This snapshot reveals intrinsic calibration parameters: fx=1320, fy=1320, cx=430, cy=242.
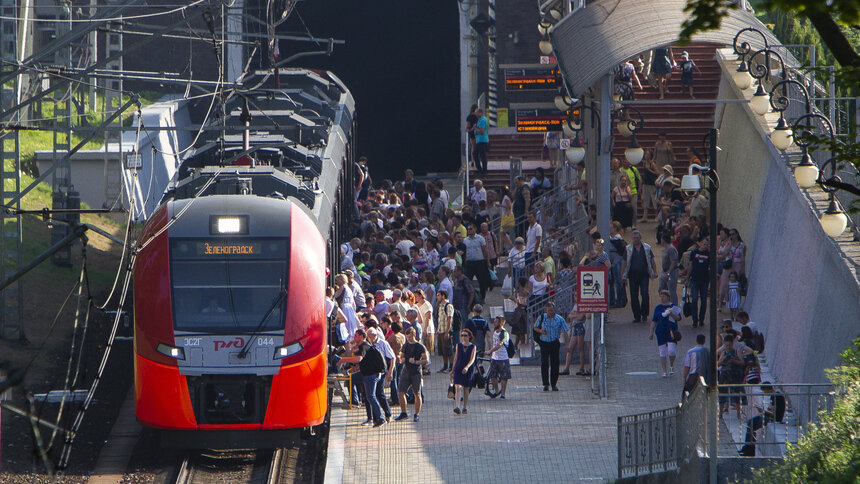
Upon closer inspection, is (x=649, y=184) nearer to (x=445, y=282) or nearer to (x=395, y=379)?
(x=445, y=282)

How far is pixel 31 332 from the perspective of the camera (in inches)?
858

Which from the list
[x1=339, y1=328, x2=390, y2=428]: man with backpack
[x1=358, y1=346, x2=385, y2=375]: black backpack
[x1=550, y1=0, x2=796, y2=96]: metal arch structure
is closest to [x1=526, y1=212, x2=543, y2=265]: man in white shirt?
[x1=550, y1=0, x2=796, y2=96]: metal arch structure

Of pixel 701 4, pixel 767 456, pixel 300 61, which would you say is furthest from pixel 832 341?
pixel 300 61

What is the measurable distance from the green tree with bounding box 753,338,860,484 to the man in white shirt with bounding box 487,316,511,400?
758cm

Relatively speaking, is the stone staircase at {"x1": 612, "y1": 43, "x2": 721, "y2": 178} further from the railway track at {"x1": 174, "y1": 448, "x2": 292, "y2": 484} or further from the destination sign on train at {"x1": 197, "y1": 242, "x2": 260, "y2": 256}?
the destination sign on train at {"x1": 197, "y1": 242, "x2": 260, "y2": 256}

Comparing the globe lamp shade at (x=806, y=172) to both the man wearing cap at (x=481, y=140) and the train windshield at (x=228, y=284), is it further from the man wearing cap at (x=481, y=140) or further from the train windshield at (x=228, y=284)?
the man wearing cap at (x=481, y=140)

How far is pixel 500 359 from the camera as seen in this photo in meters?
18.0

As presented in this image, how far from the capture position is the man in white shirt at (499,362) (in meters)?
17.8

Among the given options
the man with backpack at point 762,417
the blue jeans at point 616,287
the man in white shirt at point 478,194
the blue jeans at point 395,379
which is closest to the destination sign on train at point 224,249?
the blue jeans at point 395,379

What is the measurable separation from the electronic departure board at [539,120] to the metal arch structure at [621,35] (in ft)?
23.3

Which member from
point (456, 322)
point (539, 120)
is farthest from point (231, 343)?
point (539, 120)

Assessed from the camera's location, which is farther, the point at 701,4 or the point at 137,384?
the point at 137,384

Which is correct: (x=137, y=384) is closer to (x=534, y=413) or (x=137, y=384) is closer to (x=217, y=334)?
(x=217, y=334)

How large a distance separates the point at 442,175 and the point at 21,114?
19070 mm
